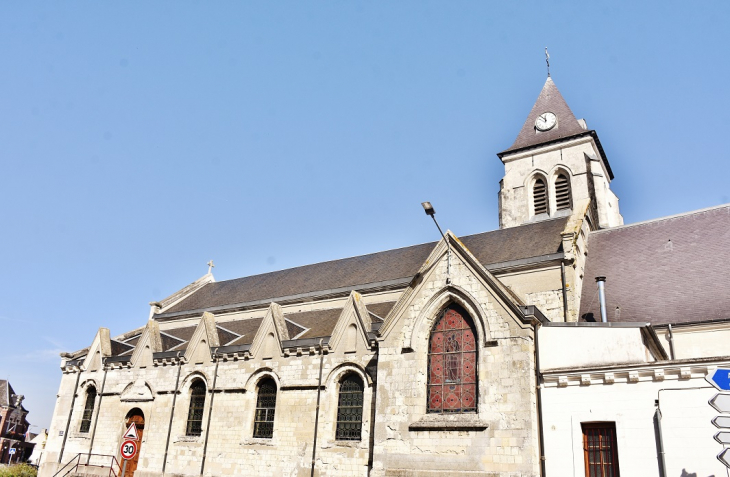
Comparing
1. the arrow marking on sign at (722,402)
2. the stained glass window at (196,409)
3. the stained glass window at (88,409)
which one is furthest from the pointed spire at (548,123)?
the arrow marking on sign at (722,402)

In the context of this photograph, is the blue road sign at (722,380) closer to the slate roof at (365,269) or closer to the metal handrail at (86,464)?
the slate roof at (365,269)

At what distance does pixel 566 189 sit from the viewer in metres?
31.9

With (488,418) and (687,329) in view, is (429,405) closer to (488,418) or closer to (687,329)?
(488,418)

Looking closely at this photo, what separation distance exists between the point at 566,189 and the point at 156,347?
2252 cm

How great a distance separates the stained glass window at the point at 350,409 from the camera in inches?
709

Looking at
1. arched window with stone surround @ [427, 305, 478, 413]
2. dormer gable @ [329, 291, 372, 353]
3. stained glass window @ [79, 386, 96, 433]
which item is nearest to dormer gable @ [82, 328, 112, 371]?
stained glass window @ [79, 386, 96, 433]

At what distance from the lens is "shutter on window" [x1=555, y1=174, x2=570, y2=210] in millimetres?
31433

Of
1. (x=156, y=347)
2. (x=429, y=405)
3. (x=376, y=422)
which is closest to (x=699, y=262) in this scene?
(x=429, y=405)

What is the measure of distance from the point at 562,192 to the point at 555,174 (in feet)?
3.94

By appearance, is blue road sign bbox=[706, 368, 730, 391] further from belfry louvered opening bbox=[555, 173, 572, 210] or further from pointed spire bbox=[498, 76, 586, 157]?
pointed spire bbox=[498, 76, 586, 157]

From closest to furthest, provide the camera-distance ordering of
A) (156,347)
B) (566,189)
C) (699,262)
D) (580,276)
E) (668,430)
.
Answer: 1. (668,430)
2. (699,262)
3. (580,276)
4. (156,347)
5. (566,189)

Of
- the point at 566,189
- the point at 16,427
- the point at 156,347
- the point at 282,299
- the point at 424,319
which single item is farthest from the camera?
the point at 16,427

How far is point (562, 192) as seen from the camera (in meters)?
32.0

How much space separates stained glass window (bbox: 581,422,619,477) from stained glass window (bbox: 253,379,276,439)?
10.6m
